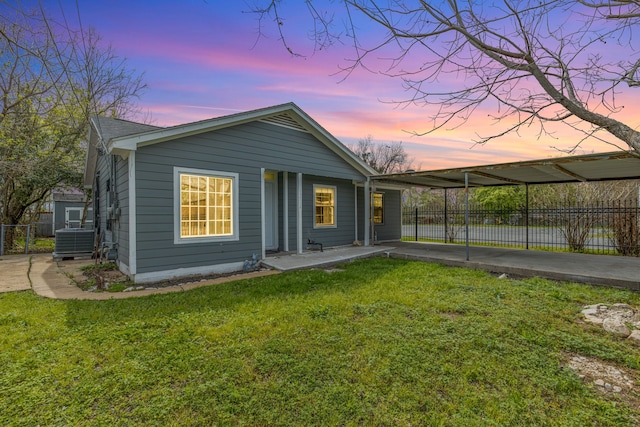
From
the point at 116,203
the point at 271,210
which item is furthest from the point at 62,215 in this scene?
the point at 271,210

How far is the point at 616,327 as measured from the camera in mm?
3660

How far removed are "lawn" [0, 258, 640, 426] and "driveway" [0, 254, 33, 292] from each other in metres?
0.98

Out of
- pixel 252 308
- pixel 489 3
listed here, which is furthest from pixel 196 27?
pixel 252 308

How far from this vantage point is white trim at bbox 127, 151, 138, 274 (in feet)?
19.2

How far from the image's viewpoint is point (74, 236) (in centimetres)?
951

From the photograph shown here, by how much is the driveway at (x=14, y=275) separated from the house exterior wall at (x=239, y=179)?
228cm

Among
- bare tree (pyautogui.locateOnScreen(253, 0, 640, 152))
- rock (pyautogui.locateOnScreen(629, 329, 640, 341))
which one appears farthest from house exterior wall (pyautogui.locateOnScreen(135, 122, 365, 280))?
rock (pyautogui.locateOnScreen(629, 329, 640, 341))

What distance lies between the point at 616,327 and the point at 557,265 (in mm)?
3761

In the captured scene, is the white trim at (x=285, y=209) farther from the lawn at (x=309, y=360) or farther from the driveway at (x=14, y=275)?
the driveway at (x=14, y=275)

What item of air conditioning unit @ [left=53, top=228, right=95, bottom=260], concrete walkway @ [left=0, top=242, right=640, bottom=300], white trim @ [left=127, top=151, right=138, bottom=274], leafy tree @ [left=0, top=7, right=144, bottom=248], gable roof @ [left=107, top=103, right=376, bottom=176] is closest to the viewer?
concrete walkway @ [left=0, top=242, right=640, bottom=300]

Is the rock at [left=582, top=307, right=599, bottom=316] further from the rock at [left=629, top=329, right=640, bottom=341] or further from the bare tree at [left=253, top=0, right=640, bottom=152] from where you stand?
the bare tree at [left=253, top=0, right=640, bottom=152]

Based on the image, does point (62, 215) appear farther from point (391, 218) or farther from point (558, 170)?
point (558, 170)

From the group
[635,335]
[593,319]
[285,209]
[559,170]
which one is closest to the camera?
[635,335]

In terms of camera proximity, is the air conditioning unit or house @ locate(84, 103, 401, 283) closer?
house @ locate(84, 103, 401, 283)
